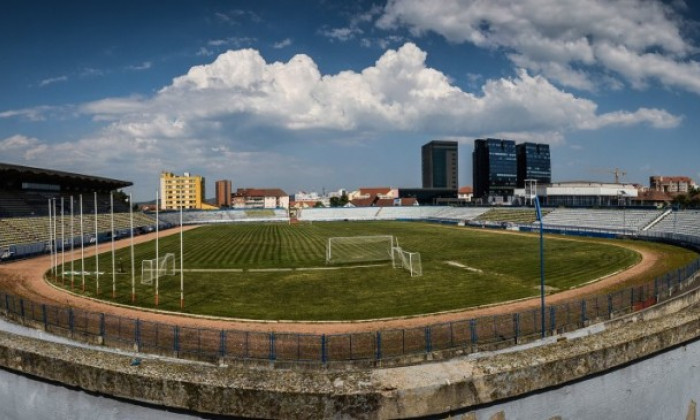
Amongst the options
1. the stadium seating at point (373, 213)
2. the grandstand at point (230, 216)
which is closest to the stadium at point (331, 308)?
the grandstand at point (230, 216)

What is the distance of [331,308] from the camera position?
25.3 metres

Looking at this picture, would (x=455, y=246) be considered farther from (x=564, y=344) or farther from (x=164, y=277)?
(x=564, y=344)

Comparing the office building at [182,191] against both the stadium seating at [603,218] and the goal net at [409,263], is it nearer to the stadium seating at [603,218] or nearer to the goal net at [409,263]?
Result: the stadium seating at [603,218]

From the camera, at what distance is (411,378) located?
4281mm

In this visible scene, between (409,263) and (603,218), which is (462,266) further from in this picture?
(603,218)

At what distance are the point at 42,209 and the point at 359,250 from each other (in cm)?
5020

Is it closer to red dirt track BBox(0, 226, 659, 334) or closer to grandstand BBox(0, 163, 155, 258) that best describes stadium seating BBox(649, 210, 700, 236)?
red dirt track BBox(0, 226, 659, 334)

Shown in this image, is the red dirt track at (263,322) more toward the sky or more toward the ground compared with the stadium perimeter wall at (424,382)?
more toward the ground

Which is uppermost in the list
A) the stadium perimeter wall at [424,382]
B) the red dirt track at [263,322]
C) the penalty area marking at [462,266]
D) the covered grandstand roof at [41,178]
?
the covered grandstand roof at [41,178]

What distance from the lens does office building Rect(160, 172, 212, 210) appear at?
Answer: 17875 centimetres

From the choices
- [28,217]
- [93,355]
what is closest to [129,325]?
[93,355]

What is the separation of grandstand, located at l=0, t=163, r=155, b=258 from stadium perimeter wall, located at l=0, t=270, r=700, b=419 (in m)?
44.7

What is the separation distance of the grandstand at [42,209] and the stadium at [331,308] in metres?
0.41

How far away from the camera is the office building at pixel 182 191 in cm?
17875
